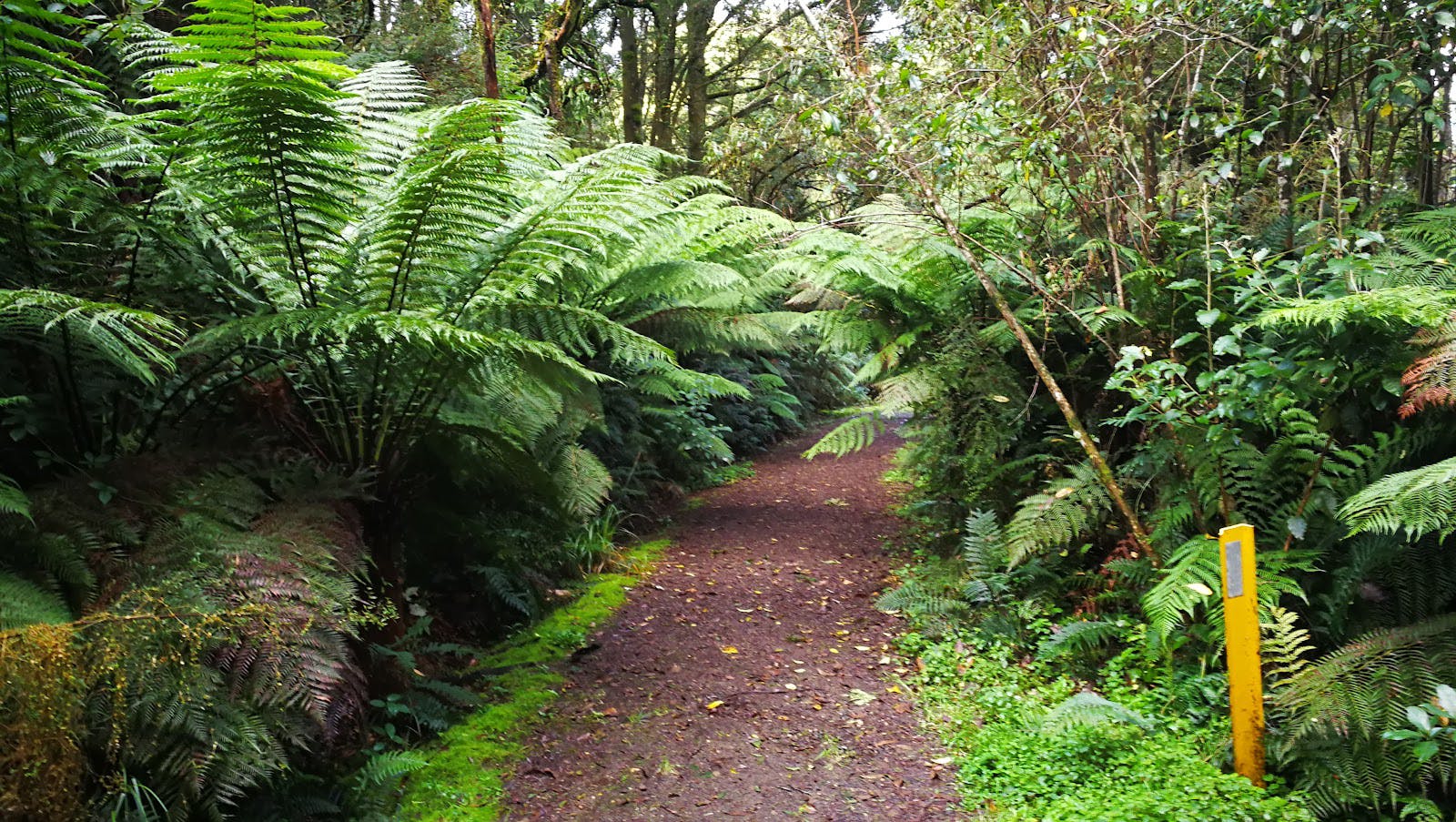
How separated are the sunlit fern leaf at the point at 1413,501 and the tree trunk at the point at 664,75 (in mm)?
8147

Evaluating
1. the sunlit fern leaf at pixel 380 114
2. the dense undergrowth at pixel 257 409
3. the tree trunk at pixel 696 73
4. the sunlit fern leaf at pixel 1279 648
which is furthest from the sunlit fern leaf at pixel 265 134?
the tree trunk at pixel 696 73

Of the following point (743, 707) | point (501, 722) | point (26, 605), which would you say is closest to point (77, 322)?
point (26, 605)

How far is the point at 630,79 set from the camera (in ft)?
29.0

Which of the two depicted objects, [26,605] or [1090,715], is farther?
[1090,715]

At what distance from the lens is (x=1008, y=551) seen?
12.4ft

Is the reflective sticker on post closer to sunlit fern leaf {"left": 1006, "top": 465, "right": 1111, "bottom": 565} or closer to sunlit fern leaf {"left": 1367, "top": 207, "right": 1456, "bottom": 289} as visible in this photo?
sunlit fern leaf {"left": 1006, "top": 465, "right": 1111, "bottom": 565}

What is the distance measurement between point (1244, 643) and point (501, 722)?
244cm

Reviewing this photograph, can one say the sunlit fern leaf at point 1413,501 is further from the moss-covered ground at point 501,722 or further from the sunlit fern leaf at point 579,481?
the sunlit fern leaf at point 579,481

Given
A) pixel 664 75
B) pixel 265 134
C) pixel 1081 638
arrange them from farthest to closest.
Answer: pixel 664 75 < pixel 1081 638 < pixel 265 134

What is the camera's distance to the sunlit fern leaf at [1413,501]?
2059 mm

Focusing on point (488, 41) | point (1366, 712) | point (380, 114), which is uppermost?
point (488, 41)

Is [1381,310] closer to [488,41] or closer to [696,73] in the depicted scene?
[488,41]

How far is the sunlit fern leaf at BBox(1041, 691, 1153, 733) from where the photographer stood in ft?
8.69

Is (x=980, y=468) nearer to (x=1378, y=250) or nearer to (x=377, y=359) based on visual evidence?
(x=1378, y=250)
